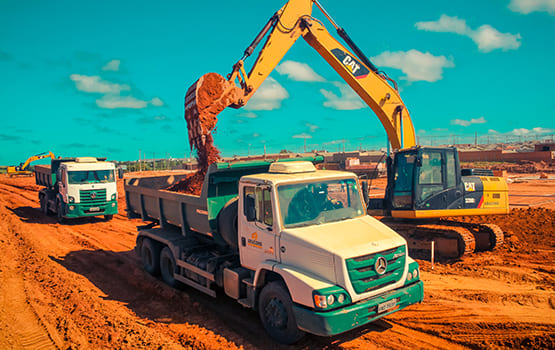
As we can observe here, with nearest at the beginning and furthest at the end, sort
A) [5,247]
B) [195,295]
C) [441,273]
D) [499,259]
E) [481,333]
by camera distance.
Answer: [481,333]
[195,295]
[441,273]
[499,259]
[5,247]

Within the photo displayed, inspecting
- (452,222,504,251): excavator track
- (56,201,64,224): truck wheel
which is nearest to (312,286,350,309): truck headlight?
(452,222,504,251): excavator track

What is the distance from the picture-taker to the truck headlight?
4.97 m

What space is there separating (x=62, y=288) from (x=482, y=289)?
29.1 ft

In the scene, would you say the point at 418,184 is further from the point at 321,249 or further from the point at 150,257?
the point at 150,257

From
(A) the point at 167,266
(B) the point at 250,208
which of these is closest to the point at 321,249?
(B) the point at 250,208

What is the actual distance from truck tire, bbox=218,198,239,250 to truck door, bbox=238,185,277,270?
1.10ft

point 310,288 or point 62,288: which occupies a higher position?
point 310,288

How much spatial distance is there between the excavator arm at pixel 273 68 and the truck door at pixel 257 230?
4445 millimetres

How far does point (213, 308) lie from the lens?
24.1ft

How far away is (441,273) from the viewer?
29.2 ft

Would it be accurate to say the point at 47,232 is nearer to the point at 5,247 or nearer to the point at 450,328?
the point at 5,247

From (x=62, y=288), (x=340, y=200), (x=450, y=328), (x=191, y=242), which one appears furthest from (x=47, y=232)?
(x=450, y=328)

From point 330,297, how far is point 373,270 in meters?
0.78

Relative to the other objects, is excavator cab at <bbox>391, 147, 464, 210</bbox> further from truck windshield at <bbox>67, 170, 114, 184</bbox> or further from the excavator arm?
truck windshield at <bbox>67, 170, 114, 184</bbox>
